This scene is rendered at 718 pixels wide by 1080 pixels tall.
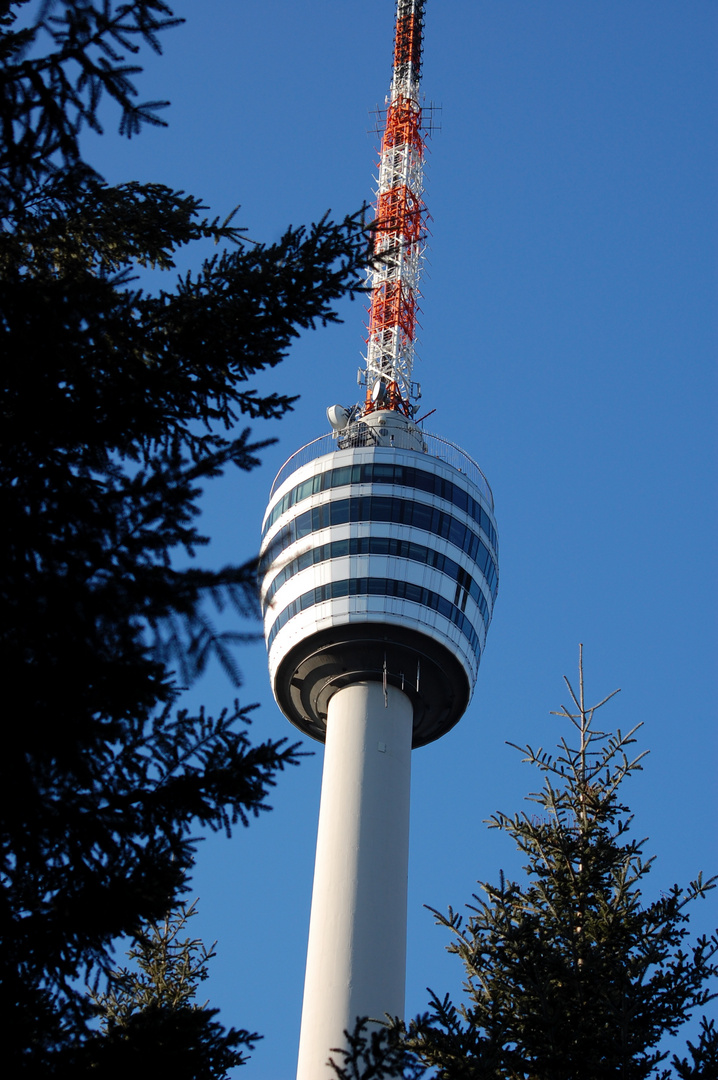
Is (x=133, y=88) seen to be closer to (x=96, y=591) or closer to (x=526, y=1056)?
(x=96, y=591)

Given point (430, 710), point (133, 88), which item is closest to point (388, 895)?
point (430, 710)

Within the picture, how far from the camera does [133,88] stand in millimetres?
11039

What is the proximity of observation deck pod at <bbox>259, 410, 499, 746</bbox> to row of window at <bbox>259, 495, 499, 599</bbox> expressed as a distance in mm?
51

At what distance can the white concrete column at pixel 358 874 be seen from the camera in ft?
171

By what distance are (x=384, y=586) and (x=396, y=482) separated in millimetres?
5820

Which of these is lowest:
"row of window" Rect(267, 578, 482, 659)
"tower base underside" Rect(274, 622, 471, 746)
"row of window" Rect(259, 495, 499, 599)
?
"tower base underside" Rect(274, 622, 471, 746)

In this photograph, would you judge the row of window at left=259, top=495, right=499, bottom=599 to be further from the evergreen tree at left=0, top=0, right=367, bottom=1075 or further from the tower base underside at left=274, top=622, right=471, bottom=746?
the evergreen tree at left=0, top=0, right=367, bottom=1075

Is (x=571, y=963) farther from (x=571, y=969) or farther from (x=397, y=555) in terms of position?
(x=397, y=555)

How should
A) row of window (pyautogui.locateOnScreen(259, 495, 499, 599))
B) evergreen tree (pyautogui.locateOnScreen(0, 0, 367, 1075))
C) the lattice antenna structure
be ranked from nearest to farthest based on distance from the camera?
evergreen tree (pyautogui.locateOnScreen(0, 0, 367, 1075))
row of window (pyautogui.locateOnScreen(259, 495, 499, 599))
the lattice antenna structure

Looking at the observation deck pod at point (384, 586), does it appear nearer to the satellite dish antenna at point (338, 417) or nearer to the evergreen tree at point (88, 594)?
the satellite dish antenna at point (338, 417)

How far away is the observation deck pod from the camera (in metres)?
60.0

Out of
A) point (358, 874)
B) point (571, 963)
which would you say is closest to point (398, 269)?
point (358, 874)

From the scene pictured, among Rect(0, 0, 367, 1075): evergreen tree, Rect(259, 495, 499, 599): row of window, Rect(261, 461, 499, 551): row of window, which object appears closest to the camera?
Rect(0, 0, 367, 1075): evergreen tree

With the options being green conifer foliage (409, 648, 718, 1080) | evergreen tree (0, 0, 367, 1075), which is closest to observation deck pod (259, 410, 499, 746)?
green conifer foliage (409, 648, 718, 1080)
